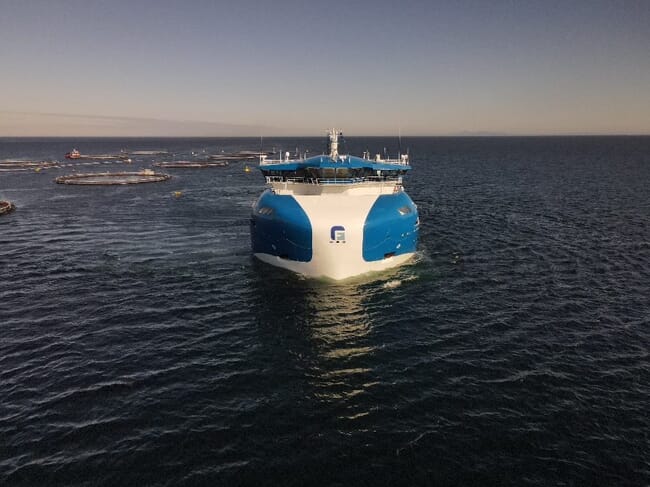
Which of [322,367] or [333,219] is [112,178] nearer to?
[333,219]

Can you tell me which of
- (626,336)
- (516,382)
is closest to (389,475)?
(516,382)

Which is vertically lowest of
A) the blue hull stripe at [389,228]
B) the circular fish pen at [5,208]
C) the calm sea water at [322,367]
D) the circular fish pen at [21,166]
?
the calm sea water at [322,367]

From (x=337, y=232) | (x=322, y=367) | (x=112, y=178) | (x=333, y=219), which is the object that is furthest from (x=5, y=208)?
(x=322, y=367)

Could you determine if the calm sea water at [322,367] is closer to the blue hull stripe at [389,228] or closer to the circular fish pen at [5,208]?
the blue hull stripe at [389,228]

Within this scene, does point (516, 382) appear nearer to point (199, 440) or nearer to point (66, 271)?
point (199, 440)

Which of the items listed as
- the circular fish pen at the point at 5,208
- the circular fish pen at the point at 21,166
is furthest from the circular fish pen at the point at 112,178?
the circular fish pen at the point at 21,166
